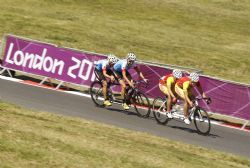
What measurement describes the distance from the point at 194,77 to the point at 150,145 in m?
4.53

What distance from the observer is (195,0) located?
48812 millimetres

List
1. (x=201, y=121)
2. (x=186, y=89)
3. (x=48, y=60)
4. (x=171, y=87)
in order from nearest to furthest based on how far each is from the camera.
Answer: (x=186, y=89)
(x=201, y=121)
(x=171, y=87)
(x=48, y=60)

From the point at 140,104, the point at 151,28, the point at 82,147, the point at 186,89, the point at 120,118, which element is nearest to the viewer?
the point at 82,147

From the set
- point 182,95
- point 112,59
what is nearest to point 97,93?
point 112,59

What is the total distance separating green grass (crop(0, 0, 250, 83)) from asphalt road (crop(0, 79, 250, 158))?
40.9 feet

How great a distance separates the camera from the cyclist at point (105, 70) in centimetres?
2055

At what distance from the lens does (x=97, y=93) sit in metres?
A: 21.2

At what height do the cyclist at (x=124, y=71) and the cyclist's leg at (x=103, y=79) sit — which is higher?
the cyclist at (x=124, y=71)

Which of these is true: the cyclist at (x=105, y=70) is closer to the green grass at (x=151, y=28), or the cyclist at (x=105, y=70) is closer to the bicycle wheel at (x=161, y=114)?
the bicycle wheel at (x=161, y=114)

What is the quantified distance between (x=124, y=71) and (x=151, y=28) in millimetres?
21571

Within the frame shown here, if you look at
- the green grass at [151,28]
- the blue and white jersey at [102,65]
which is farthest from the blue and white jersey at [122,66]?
the green grass at [151,28]

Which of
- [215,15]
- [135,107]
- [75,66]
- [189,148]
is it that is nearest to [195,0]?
[215,15]

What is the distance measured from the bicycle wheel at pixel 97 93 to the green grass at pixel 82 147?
438 cm

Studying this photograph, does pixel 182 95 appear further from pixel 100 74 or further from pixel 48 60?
pixel 48 60
